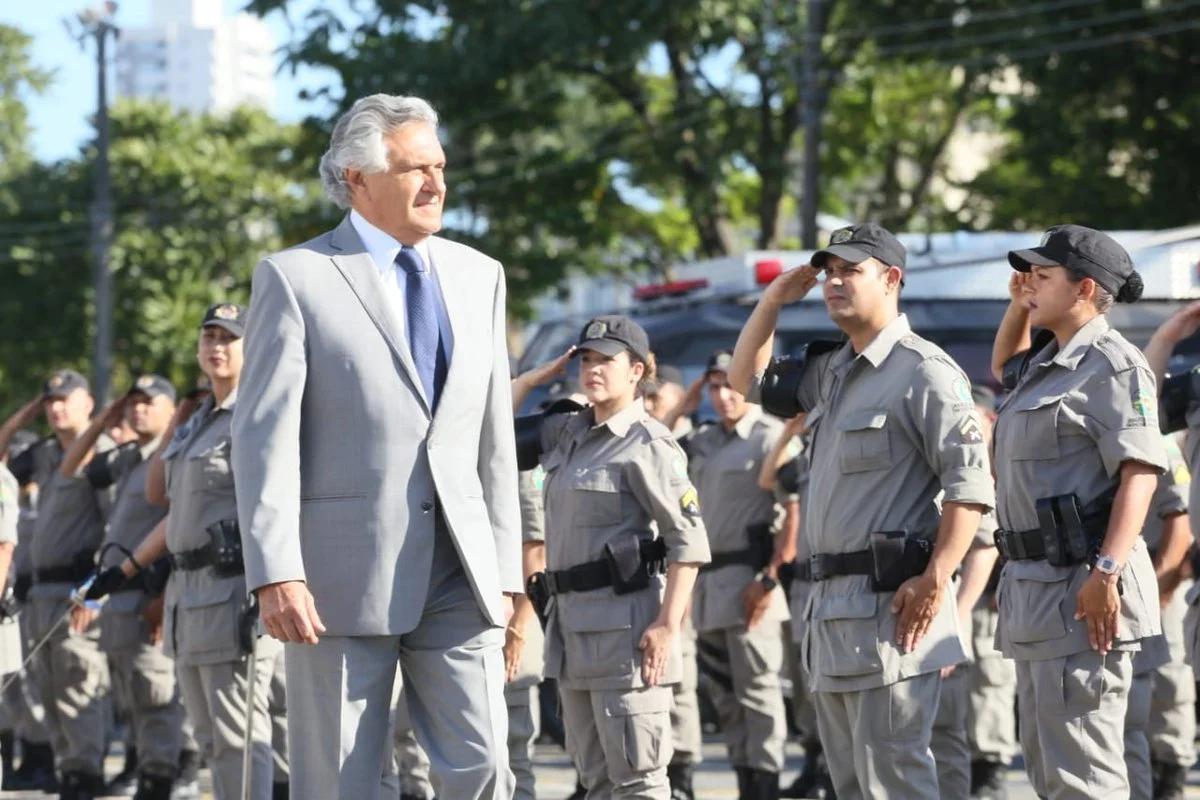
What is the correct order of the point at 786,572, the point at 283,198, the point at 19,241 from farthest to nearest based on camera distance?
the point at 19,241, the point at 283,198, the point at 786,572

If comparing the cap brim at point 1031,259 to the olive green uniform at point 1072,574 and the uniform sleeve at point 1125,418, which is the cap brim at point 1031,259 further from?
the uniform sleeve at point 1125,418

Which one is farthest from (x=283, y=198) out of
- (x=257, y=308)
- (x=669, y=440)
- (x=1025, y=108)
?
(x=257, y=308)

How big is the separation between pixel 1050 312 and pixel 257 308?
257cm

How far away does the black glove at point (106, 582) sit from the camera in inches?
343

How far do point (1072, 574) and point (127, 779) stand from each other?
640 cm

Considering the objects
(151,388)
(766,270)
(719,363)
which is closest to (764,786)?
(719,363)

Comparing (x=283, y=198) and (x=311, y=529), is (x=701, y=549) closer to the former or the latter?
(x=311, y=529)

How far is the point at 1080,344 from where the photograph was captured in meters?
6.16

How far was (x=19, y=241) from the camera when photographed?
35.5 metres

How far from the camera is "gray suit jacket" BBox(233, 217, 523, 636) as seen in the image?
4621mm

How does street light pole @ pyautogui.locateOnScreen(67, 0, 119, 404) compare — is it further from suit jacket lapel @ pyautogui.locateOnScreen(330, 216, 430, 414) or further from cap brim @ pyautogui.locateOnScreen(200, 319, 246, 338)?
suit jacket lapel @ pyautogui.locateOnScreen(330, 216, 430, 414)

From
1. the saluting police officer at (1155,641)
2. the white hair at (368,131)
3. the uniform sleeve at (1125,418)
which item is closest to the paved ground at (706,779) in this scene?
the saluting police officer at (1155,641)

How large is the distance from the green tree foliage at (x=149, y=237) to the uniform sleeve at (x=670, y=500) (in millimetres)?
23689

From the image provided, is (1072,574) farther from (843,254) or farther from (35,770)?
(35,770)
